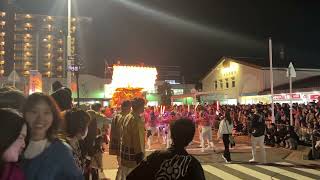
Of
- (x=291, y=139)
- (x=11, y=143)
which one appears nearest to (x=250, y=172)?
(x=291, y=139)

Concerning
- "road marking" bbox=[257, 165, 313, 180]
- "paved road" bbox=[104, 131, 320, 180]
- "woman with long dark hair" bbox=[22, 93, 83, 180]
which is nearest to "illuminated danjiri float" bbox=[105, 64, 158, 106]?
"paved road" bbox=[104, 131, 320, 180]

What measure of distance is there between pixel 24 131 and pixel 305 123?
17.8 m

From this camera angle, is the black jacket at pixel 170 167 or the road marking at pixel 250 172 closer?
the black jacket at pixel 170 167

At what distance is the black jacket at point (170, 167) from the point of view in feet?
10.9

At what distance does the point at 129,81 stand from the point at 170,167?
25.3m

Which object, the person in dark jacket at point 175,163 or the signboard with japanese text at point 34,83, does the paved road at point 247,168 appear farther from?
the person in dark jacket at point 175,163

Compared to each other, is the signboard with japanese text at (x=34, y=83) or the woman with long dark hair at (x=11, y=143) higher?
the signboard with japanese text at (x=34, y=83)

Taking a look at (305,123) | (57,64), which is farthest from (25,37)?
(305,123)

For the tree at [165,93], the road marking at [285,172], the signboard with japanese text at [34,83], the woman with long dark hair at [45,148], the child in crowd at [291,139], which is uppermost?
the tree at [165,93]

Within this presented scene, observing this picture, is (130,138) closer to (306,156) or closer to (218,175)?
(218,175)

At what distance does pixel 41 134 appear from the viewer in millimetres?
2979

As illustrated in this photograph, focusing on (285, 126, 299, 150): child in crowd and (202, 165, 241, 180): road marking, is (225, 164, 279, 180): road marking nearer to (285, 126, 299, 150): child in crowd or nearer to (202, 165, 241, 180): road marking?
(202, 165, 241, 180): road marking

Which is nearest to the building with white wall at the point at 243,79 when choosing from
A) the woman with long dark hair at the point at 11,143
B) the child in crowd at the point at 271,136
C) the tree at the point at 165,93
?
the tree at the point at 165,93

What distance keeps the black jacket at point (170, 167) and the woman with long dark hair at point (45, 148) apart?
25.2 inches
